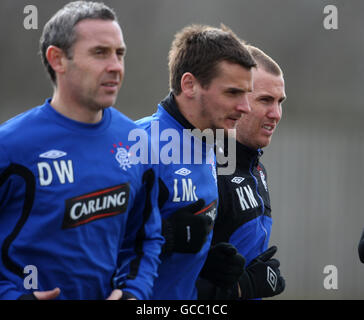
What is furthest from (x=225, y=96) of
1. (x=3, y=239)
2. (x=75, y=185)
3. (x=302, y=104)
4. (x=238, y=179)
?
(x=302, y=104)

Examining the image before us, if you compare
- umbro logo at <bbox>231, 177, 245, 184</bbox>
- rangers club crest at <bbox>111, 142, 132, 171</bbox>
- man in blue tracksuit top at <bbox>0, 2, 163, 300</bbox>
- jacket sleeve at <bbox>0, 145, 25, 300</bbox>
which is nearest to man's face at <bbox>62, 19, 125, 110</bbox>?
man in blue tracksuit top at <bbox>0, 2, 163, 300</bbox>

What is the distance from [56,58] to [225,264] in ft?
3.85

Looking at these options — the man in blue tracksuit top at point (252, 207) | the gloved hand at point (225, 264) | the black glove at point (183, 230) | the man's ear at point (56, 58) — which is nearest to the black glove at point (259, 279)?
the man in blue tracksuit top at point (252, 207)

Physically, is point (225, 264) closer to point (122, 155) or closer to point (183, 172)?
point (183, 172)

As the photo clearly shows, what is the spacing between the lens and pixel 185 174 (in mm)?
2646

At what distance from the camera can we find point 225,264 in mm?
2742

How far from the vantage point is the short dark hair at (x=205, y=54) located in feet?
9.09

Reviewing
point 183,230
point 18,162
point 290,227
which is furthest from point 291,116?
point 18,162

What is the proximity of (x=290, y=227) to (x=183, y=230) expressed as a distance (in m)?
5.27

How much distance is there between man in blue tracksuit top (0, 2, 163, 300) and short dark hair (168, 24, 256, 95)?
1.91 feet

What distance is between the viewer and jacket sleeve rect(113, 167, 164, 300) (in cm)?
230

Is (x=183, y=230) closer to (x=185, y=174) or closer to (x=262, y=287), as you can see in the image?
(x=185, y=174)

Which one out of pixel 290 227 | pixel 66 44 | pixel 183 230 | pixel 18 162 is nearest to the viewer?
pixel 18 162

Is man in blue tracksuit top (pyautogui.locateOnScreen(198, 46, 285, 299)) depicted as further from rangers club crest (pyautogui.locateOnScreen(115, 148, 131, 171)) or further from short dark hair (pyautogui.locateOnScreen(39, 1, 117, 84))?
short dark hair (pyautogui.locateOnScreen(39, 1, 117, 84))
